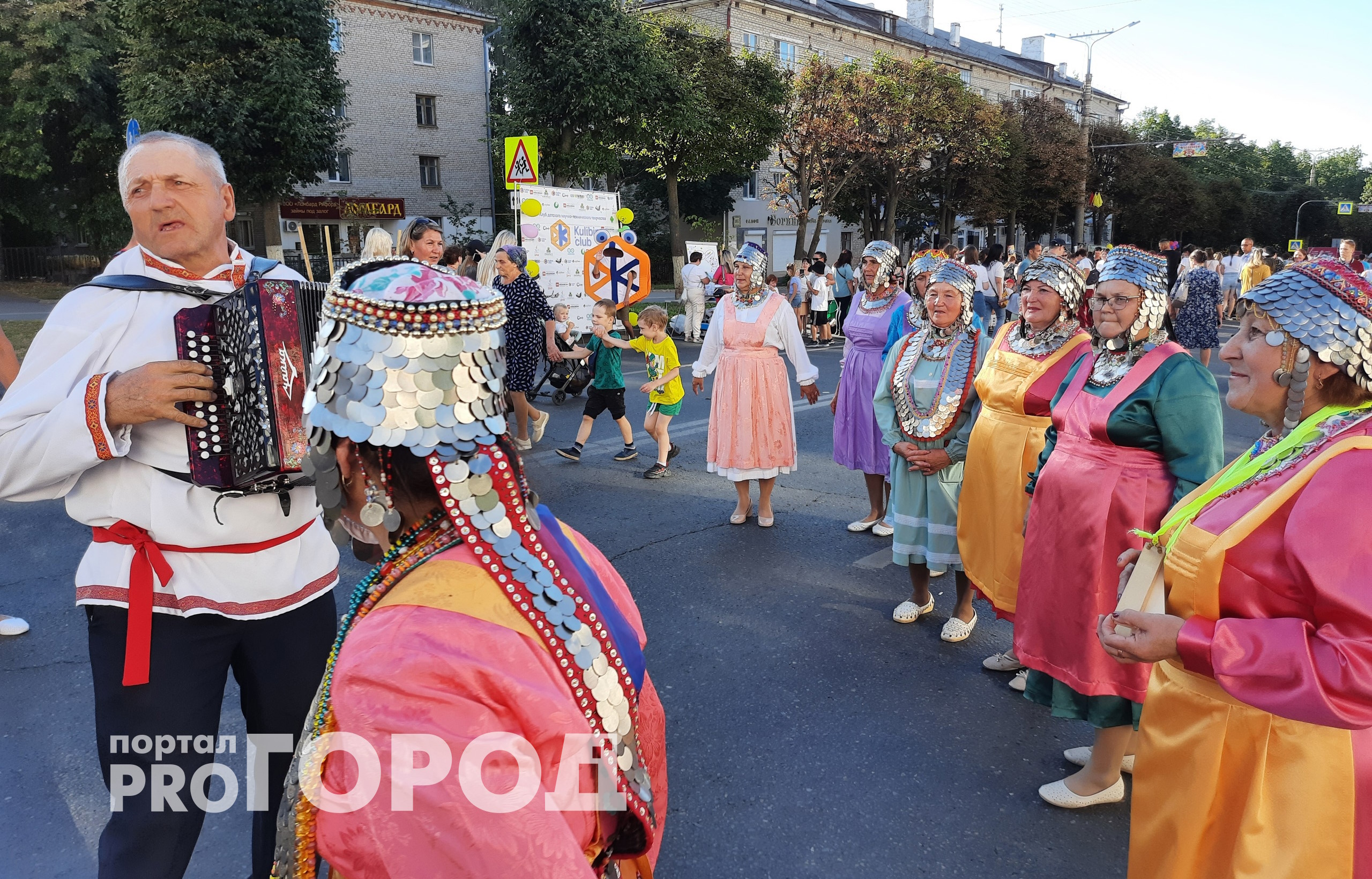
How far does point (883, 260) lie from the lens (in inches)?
283

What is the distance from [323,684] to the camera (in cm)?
151

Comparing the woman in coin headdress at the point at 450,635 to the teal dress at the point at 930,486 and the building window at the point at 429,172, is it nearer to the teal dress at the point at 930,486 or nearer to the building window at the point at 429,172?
the teal dress at the point at 930,486

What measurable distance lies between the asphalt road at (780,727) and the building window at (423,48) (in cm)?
3555

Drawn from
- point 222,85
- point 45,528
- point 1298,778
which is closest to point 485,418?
point 1298,778

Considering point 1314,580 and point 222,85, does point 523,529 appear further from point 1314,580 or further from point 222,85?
point 222,85

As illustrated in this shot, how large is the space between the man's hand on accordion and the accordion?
3cm

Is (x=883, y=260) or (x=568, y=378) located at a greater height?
(x=883, y=260)

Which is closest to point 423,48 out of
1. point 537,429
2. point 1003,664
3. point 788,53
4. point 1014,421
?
point 788,53

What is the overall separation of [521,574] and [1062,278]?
11.5ft

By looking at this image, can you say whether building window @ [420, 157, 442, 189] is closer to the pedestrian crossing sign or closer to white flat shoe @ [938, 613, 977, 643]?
the pedestrian crossing sign

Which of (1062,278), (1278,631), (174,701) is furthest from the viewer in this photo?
(1062,278)

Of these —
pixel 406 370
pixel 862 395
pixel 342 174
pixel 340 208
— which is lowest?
pixel 862 395

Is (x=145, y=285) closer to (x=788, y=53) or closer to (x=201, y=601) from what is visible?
(x=201, y=601)

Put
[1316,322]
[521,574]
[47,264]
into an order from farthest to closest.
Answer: [47,264] → [1316,322] → [521,574]
